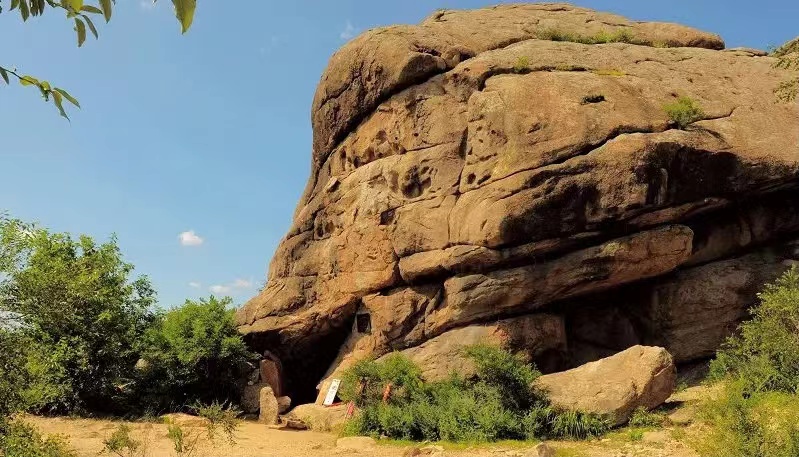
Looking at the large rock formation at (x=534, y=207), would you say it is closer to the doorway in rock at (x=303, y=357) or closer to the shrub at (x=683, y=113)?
the doorway in rock at (x=303, y=357)

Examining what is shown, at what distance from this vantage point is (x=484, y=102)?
2105 cm

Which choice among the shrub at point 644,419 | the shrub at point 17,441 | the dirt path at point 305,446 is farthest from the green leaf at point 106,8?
the shrub at point 644,419

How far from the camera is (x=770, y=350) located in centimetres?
1538

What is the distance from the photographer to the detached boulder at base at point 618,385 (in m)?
14.9

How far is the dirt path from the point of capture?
1305 cm

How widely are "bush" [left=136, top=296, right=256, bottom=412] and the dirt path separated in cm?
364

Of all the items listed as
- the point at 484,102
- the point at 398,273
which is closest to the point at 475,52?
the point at 484,102

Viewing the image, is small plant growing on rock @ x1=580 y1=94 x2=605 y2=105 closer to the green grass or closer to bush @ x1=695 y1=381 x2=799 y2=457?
the green grass

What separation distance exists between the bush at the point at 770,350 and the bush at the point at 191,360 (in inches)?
692

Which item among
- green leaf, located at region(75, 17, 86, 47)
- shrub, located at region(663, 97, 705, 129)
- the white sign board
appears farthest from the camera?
shrub, located at region(663, 97, 705, 129)

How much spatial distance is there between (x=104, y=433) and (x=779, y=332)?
65.4ft

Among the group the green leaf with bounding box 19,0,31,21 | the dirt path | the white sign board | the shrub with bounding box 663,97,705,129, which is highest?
the shrub with bounding box 663,97,705,129

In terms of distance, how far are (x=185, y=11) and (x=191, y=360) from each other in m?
22.7

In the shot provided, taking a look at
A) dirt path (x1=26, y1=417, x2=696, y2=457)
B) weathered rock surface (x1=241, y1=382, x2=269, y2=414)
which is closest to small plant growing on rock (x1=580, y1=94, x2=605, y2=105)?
dirt path (x1=26, y1=417, x2=696, y2=457)
